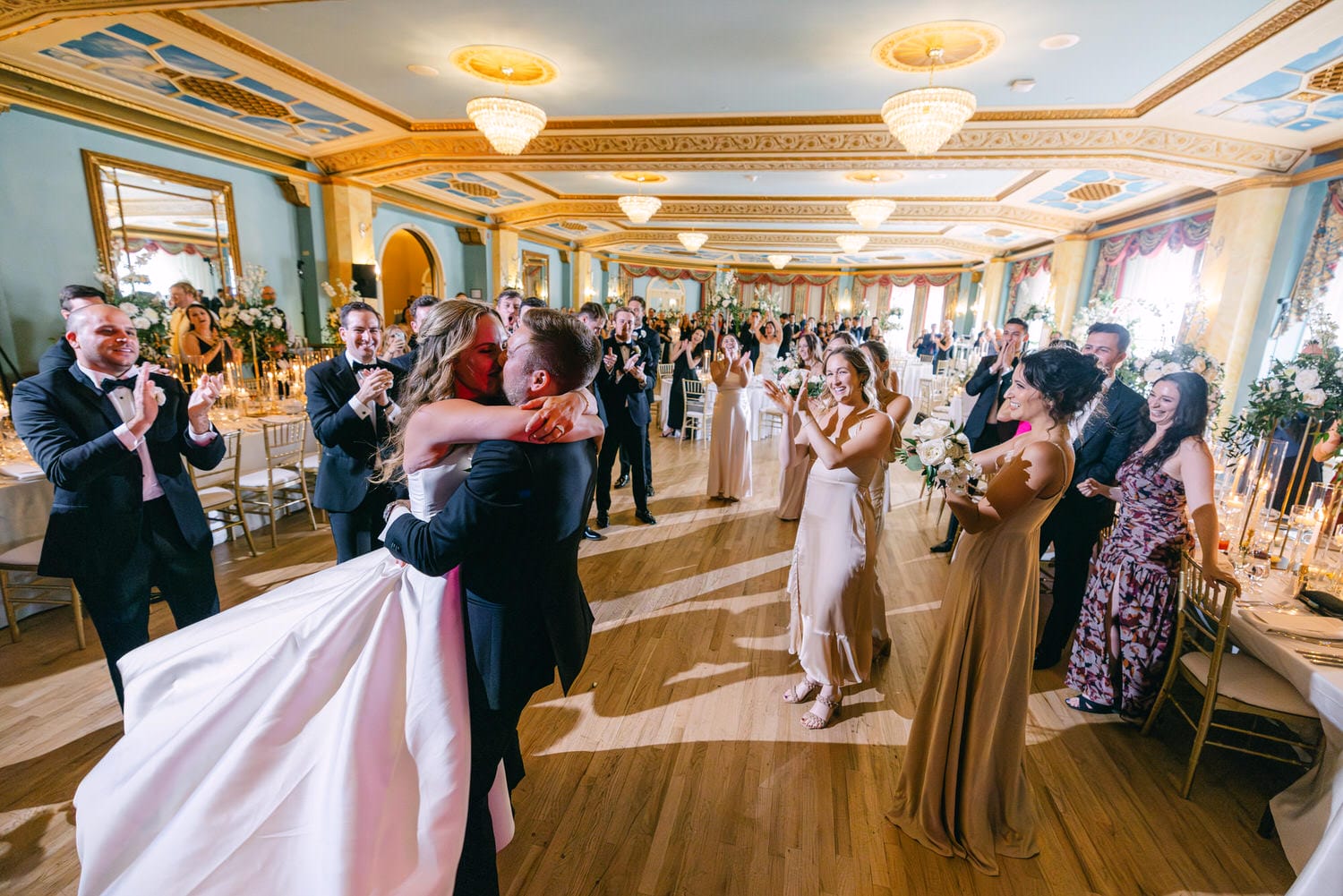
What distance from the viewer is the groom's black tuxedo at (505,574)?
4.43 feet

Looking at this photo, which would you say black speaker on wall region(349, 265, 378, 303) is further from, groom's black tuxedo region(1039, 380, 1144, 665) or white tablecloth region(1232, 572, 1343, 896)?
white tablecloth region(1232, 572, 1343, 896)

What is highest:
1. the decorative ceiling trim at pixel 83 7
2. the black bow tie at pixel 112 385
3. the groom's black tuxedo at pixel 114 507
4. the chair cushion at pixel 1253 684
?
the decorative ceiling trim at pixel 83 7

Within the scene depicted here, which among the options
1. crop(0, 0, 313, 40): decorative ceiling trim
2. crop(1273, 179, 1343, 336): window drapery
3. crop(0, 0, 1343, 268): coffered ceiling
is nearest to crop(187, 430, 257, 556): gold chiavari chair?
crop(0, 0, 313, 40): decorative ceiling trim

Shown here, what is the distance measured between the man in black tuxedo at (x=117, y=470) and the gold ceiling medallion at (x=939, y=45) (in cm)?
502

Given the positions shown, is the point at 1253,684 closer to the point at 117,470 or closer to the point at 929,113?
the point at 929,113

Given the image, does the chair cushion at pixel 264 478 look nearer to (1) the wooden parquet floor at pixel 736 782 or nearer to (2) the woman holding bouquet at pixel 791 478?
(1) the wooden parquet floor at pixel 736 782

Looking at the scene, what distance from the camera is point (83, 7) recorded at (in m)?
3.94

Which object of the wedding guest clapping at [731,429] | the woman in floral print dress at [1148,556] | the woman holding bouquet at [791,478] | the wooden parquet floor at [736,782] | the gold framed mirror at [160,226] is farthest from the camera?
the gold framed mirror at [160,226]

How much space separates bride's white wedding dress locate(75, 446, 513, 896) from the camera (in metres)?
1.49

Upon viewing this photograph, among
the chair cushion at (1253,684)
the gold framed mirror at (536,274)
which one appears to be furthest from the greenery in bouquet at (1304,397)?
the gold framed mirror at (536,274)

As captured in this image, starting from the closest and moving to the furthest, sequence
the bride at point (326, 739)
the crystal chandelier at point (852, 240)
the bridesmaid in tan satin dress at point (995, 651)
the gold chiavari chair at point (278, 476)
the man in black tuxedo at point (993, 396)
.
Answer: the bride at point (326, 739) → the bridesmaid in tan satin dress at point (995, 651) → the man in black tuxedo at point (993, 396) → the gold chiavari chair at point (278, 476) → the crystal chandelier at point (852, 240)

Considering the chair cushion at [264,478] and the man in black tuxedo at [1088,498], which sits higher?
→ the man in black tuxedo at [1088,498]

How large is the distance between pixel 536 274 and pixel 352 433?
1477cm

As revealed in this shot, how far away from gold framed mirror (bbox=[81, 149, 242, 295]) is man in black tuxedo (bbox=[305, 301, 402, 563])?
592 cm
